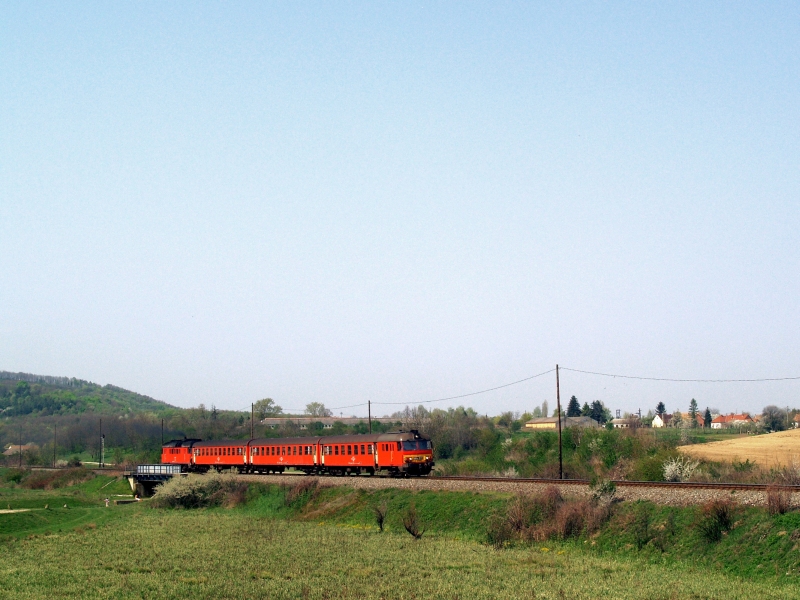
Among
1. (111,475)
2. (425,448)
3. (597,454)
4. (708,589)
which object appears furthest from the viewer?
(111,475)

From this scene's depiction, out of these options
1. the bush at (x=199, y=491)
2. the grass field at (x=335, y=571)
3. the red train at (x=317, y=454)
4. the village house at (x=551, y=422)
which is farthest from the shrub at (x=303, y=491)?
the village house at (x=551, y=422)

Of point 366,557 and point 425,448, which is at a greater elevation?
point 425,448

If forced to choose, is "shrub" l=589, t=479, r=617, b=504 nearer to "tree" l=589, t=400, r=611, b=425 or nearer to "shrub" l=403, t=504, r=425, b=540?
"shrub" l=403, t=504, r=425, b=540

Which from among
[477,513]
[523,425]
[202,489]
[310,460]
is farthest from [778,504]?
[523,425]

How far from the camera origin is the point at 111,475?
89.8 m

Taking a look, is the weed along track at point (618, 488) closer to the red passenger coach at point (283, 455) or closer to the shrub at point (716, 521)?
the shrub at point (716, 521)

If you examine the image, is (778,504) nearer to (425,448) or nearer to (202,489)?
(425,448)

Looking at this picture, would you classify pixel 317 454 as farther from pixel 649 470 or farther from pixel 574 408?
pixel 574 408

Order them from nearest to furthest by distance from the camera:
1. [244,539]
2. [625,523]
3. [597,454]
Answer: [625,523] → [244,539] → [597,454]

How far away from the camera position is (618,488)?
3638cm

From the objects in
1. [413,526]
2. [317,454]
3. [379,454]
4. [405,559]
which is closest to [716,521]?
[405,559]

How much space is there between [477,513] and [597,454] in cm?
3355

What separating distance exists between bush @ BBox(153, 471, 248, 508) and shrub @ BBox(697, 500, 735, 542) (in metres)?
38.8

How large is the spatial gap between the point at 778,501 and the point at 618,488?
9.07m
